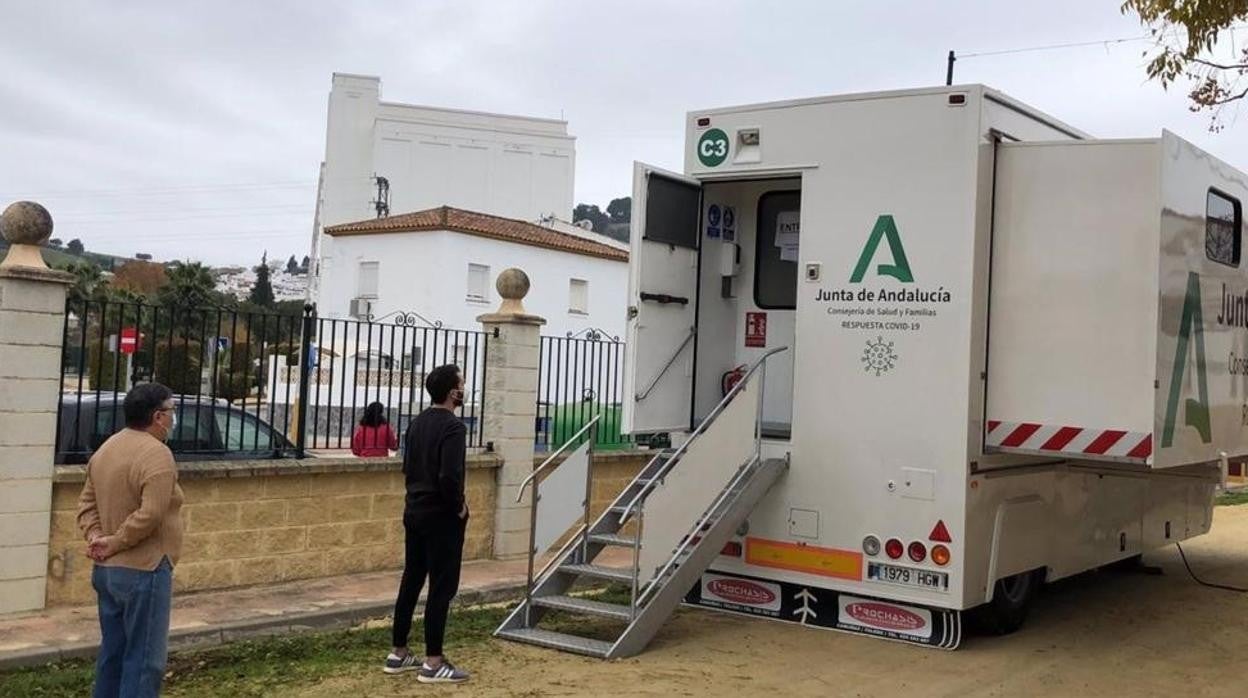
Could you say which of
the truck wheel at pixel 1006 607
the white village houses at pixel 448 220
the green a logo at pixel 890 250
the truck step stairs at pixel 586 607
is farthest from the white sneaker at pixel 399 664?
the white village houses at pixel 448 220

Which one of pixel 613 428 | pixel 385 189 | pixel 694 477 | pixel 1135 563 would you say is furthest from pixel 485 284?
pixel 694 477

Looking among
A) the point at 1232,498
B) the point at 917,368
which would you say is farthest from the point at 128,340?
the point at 1232,498

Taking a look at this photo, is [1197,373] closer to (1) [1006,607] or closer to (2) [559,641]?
(1) [1006,607]

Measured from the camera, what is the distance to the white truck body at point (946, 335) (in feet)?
22.3

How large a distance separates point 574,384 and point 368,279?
30.7 metres

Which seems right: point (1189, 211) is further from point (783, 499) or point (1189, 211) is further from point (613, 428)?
point (613, 428)

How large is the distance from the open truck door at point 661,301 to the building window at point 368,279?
3316 cm

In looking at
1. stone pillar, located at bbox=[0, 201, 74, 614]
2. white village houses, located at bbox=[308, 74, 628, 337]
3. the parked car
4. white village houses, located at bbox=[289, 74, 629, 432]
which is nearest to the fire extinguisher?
the parked car

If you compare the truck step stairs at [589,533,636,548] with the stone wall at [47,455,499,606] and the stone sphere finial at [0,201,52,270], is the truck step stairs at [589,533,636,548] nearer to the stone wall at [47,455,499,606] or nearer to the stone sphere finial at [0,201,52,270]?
the stone wall at [47,455,499,606]

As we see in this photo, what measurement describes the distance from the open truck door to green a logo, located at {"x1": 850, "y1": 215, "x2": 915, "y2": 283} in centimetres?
131

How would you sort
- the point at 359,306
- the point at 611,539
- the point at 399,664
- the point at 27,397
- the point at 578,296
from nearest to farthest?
the point at 399,664 → the point at 27,397 → the point at 611,539 → the point at 359,306 → the point at 578,296

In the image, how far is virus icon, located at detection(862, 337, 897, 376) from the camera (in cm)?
733

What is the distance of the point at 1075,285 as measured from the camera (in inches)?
269

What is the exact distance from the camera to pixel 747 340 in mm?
8695
